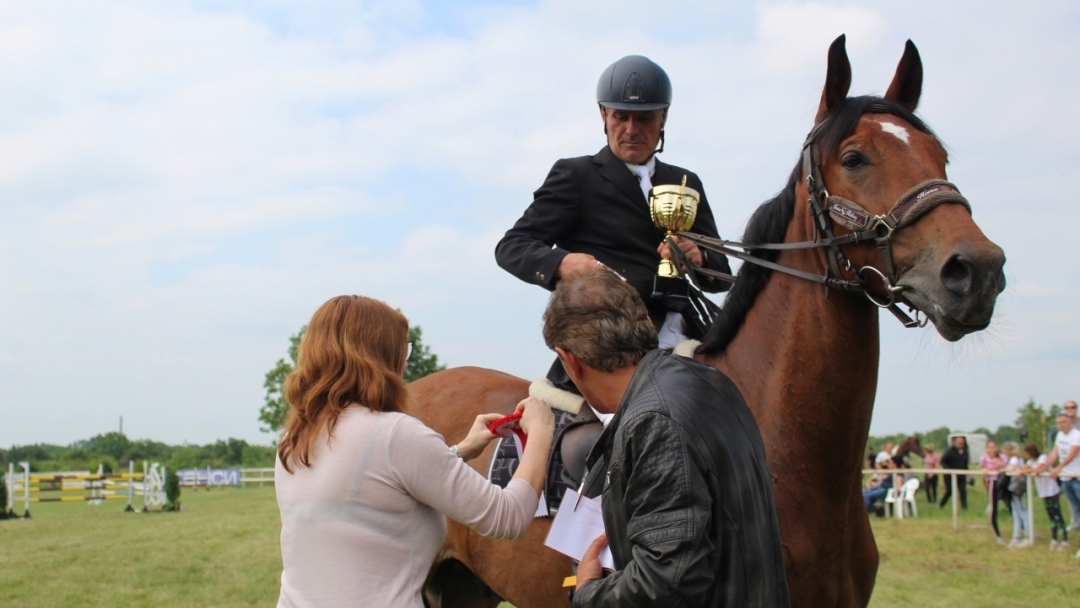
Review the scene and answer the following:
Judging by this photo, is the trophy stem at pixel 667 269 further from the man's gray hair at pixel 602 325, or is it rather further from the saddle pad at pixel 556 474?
the man's gray hair at pixel 602 325

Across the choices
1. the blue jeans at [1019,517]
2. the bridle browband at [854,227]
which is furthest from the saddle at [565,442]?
the blue jeans at [1019,517]

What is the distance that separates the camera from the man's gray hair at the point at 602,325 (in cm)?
225

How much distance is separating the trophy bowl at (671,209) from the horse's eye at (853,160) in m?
0.90

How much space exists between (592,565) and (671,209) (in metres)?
2.11

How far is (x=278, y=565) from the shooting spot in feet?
42.6

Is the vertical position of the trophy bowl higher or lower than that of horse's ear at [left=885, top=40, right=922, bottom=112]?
lower

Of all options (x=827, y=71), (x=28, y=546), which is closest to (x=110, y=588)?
(x=28, y=546)

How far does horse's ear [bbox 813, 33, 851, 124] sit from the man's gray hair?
5.27ft

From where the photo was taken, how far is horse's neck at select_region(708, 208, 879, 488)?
3.20 m

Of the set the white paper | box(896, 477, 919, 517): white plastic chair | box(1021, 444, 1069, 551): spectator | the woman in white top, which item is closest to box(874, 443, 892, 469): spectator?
box(896, 477, 919, 517): white plastic chair

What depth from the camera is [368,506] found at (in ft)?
8.35

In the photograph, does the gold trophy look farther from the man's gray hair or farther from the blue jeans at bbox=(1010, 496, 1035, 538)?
the blue jeans at bbox=(1010, 496, 1035, 538)

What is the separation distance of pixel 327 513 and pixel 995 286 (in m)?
2.06

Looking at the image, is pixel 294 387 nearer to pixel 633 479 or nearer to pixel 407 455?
pixel 407 455
